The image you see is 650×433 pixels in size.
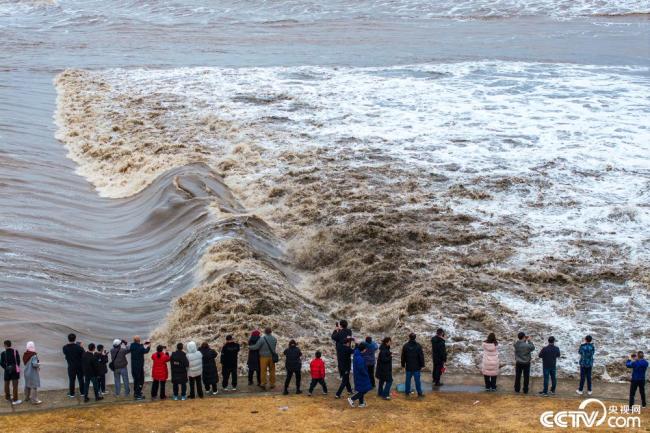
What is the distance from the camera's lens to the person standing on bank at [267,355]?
12641 mm

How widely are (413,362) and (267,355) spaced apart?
2.20 metres

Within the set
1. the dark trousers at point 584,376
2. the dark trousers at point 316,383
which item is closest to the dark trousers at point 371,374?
the dark trousers at point 316,383

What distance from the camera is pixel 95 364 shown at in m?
12.0

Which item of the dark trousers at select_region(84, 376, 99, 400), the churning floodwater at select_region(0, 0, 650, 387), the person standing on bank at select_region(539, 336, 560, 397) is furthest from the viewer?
the churning floodwater at select_region(0, 0, 650, 387)

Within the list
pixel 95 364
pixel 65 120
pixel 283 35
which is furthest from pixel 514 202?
pixel 283 35

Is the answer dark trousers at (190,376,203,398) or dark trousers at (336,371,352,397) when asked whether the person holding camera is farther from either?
dark trousers at (190,376,203,398)

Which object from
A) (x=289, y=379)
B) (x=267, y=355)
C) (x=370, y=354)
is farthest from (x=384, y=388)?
(x=267, y=355)

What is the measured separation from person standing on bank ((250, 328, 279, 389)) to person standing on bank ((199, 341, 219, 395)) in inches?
26.4

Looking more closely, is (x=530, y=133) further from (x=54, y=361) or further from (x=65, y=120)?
(x=54, y=361)

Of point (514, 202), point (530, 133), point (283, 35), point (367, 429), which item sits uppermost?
point (283, 35)

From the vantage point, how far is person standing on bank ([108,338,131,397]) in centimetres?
1230

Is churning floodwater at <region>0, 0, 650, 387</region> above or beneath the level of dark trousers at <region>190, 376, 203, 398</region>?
above

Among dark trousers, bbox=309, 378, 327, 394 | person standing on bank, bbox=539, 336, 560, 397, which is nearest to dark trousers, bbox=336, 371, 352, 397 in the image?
dark trousers, bbox=309, 378, 327, 394

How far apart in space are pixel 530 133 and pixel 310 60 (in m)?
20.0
